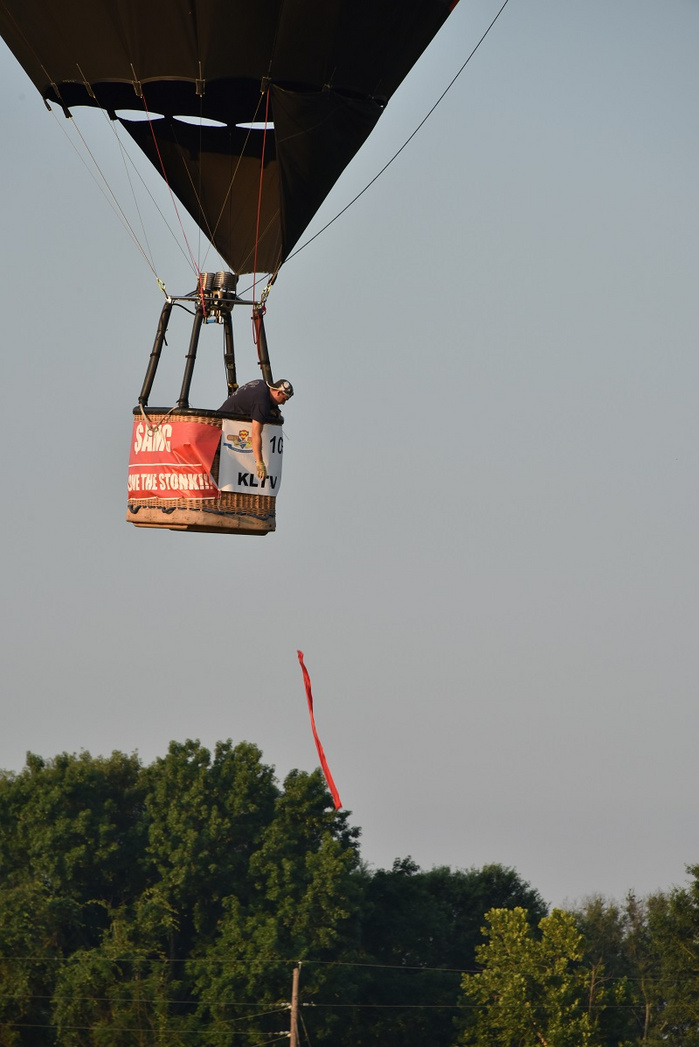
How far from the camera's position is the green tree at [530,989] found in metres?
45.1

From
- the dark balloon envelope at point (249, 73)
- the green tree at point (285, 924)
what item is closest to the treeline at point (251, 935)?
the green tree at point (285, 924)

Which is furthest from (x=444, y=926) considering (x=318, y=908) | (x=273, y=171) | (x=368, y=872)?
(x=273, y=171)

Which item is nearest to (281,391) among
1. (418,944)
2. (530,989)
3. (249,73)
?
(249,73)

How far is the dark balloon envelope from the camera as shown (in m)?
15.2

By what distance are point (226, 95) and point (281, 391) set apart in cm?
303

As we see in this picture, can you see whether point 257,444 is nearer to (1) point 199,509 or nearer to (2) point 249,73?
(1) point 199,509

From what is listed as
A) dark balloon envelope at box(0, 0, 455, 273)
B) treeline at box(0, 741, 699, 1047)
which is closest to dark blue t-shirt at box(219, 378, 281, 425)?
dark balloon envelope at box(0, 0, 455, 273)

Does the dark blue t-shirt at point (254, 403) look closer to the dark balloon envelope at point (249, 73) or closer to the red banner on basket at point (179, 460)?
the red banner on basket at point (179, 460)

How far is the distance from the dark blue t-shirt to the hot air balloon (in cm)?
15

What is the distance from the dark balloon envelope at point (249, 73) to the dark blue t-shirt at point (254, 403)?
180 cm

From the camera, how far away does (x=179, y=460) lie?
47.5 ft

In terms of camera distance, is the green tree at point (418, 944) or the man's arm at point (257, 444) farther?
the green tree at point (418, 944)

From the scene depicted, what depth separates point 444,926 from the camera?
2103 inches

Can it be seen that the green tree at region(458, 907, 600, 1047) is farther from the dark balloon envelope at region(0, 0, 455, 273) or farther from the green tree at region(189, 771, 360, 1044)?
the dark balloon envelope at region(0, 0, 455, 273)
